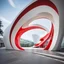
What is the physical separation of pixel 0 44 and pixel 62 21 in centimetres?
3571

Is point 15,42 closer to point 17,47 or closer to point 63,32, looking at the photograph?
point 17,47

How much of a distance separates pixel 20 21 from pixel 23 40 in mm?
49852

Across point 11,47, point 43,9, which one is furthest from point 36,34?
point 43,9

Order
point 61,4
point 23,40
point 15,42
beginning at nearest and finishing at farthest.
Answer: point 61,4 < point 15,42 < point 23,40

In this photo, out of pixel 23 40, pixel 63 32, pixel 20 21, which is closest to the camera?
pixel 63 32

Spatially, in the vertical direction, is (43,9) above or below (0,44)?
above

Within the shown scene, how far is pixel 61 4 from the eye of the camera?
1247 centimetres

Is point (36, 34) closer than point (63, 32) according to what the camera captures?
No

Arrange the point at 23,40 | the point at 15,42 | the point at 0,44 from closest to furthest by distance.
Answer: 1. the point at 15,42
2. the point at 0,44
3. the point at 23,40

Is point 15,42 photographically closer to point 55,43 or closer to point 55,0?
point 55,43

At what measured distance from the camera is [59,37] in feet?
45.1

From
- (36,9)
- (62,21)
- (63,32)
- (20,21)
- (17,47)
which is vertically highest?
(36,9)

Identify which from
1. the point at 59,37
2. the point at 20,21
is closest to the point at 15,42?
the point at 20,21

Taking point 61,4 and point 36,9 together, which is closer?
point 61,4
